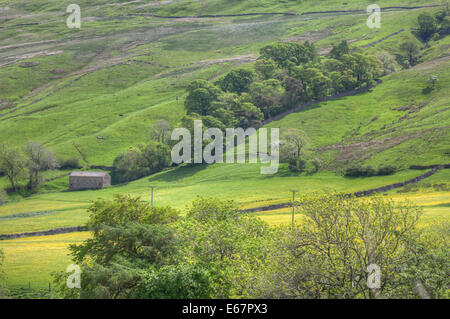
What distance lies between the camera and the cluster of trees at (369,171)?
98.5 m

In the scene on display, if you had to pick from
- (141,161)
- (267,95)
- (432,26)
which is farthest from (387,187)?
(432,26)

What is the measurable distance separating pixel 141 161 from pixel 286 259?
10075 centimetres

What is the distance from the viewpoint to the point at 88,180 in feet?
405

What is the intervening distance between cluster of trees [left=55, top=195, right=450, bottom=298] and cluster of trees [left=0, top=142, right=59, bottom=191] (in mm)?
89761

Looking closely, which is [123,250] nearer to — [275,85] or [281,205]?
[281,205]

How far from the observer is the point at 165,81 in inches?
7844

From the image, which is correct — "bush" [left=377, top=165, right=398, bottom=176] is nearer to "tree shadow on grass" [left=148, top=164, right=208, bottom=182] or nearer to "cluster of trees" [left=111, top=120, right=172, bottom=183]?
"tree shadow on grass" [left=148, top=164, right=208, bottom=182]

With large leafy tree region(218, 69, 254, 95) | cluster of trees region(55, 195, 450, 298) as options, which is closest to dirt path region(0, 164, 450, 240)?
cluster of trees region(55, 195, 450, 298)

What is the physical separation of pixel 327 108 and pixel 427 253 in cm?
11403

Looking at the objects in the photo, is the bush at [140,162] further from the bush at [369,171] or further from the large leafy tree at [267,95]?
the bush at [369,171]

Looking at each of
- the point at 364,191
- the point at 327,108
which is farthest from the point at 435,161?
the point at 327,108

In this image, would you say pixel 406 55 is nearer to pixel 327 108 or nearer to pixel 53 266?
pixel 327 108

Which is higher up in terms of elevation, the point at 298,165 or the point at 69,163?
the point at 298,165

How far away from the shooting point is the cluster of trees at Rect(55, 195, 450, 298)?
32.0 metres
